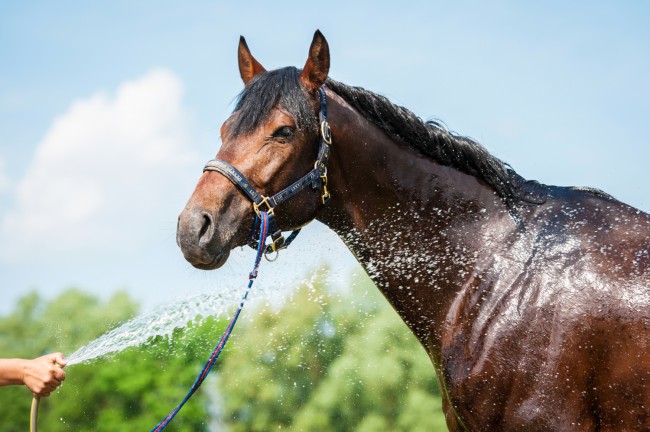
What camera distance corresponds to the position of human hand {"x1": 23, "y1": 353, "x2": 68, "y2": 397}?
163 inches

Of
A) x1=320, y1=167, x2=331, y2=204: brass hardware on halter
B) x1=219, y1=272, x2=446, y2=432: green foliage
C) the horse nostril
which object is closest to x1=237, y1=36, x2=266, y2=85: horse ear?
x1=320, y1=167, x2=331, y2=204: brass hardware on halter

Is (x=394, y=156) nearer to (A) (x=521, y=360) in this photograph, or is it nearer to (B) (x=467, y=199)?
(B) (x=467, y=199)

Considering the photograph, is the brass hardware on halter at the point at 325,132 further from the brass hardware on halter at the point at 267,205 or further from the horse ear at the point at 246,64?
the horse ear at the point at 246,64

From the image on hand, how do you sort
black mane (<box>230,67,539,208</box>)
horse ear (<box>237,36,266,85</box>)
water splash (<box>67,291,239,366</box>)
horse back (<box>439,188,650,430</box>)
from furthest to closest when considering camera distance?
horse ear (<box>237,36,266,85</box>) → water splash (<box>67,291,239,366</box>) → black mane (<box>230,67,539,208</box>) → horse back (<box>439,188,650,430</box>)

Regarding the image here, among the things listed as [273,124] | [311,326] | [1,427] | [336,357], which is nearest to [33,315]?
[1,427]

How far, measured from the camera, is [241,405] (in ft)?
80.4

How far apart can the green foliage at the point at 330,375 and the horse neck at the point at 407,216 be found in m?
14.3

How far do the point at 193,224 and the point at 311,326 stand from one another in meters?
15.4

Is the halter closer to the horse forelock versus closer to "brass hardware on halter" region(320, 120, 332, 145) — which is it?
"brass hardware on halter" region(320, 120, 332, 145)

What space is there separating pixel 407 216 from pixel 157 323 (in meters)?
1.94

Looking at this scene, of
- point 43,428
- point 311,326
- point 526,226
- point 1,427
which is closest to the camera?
point 526,226

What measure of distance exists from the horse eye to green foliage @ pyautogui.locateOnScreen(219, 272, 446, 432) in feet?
47.8

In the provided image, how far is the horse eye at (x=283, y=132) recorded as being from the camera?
14.4 feet

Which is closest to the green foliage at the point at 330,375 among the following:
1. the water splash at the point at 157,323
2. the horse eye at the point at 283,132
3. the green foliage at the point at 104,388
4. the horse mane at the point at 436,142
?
the green foliage at the point at 104,388
